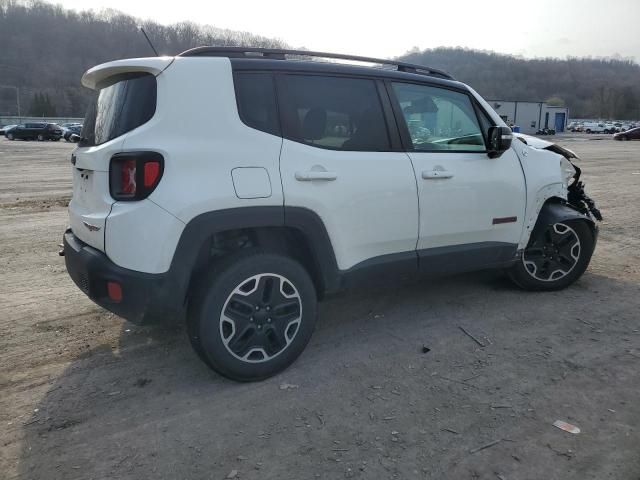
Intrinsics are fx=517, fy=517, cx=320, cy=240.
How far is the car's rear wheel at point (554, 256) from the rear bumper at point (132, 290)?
10.5 ft

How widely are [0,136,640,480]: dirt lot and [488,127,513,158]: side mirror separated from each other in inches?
53.4

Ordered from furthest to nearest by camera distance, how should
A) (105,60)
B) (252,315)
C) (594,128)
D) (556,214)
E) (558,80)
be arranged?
(558,80), (105,60), (594,128), (556,214), (252,315)

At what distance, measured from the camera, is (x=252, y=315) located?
3197mm

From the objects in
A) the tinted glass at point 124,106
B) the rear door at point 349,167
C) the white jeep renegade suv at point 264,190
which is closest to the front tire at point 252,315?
the white jeep renegade suv at point 264,190

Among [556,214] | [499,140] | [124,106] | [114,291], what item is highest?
[124,106]

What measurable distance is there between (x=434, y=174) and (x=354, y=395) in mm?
1678

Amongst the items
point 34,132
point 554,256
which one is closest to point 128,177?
point 554,256

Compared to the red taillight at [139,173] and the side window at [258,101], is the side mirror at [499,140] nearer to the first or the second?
the side window at [258,101]

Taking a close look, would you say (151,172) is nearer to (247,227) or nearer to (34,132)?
(247,227)

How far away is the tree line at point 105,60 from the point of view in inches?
4131

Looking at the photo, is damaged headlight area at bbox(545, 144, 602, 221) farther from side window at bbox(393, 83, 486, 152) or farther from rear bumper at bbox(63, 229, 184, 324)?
rear bumper at bbox(63, 229, 184, 324)

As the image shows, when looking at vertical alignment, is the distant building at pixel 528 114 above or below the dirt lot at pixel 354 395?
above

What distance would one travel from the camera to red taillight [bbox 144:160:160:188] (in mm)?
2830

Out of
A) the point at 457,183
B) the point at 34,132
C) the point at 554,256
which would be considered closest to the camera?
the point at 457,183
